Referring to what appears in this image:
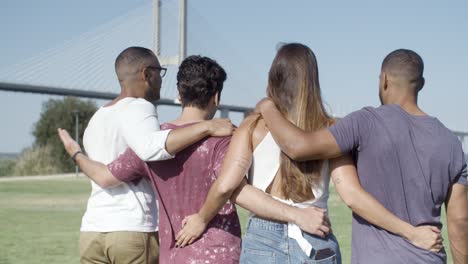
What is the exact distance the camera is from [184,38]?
809 inches

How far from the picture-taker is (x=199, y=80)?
286 cm

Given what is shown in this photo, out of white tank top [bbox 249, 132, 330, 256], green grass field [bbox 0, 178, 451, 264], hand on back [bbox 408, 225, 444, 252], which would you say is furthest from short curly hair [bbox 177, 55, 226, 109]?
green grass field [bbox 0, 178, 451, 264]

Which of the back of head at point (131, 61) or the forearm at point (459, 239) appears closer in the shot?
the forearm at point (459, 239)

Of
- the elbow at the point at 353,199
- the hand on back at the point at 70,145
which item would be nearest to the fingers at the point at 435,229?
the elbow at the point at 353,199

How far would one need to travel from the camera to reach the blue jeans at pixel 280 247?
8.36 feet

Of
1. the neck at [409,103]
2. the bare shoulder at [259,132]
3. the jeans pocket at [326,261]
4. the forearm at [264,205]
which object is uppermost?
the neck at [409,103]

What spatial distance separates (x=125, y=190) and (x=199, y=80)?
727mm

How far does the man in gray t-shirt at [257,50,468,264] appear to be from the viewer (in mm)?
2514

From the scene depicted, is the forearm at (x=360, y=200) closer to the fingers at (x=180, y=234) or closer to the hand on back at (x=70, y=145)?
the fingers at (x=180, y=234)

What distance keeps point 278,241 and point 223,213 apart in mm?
329

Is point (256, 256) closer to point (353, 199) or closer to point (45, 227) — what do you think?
point (353, 199)

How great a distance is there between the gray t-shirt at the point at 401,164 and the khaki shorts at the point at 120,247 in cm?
109

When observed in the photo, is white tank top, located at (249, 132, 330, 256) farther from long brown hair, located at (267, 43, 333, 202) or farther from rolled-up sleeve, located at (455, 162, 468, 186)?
rolled-up sleeve, located at (455, 162, 468, 186)

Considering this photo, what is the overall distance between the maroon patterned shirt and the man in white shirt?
302mm
